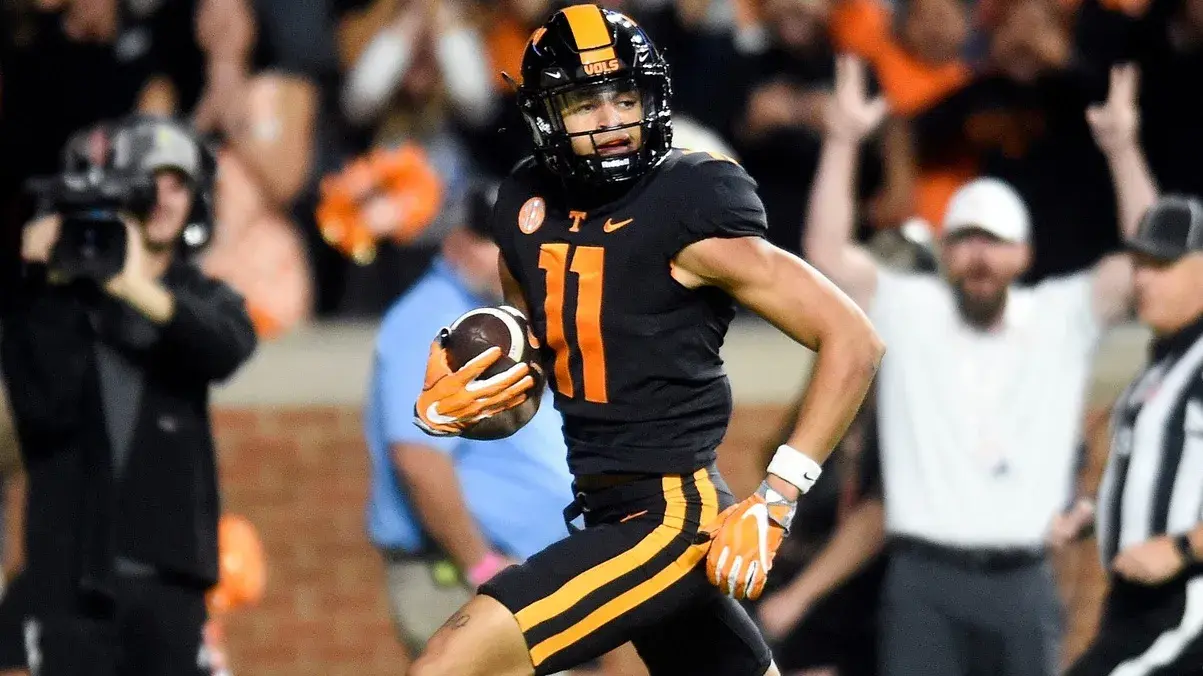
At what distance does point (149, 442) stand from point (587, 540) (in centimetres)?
161

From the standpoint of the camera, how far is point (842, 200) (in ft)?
22.6

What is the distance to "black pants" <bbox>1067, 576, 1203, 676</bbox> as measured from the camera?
5.76 metres

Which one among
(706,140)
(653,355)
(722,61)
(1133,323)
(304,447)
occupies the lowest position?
(304,447)

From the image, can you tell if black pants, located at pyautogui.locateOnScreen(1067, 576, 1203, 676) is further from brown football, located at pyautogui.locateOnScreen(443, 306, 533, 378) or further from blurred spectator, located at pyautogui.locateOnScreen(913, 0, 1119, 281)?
blurred spectator, located at pyautogui.locateOnScreen(913, 0, 1119, 281)

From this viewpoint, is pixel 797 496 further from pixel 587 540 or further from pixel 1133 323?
pixel 1133 323

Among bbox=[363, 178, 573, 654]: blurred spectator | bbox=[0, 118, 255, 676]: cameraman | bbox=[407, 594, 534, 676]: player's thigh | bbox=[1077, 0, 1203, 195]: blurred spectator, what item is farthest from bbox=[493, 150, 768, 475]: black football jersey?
bbox=[1077, 0, 1203, 195]: blurred spectator

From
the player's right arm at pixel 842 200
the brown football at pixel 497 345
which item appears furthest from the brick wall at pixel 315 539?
the brown football at pixel 497 345

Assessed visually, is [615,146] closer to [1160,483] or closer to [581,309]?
[581,309]

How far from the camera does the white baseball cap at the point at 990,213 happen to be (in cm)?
670

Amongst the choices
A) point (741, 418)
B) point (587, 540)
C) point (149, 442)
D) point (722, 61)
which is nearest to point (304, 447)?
point (741, 418)

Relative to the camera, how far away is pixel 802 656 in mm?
6996

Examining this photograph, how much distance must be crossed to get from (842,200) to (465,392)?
2825 mm

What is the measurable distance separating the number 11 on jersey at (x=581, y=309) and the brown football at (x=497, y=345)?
0.07m

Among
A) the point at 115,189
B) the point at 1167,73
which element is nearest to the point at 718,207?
the point at 115,189
